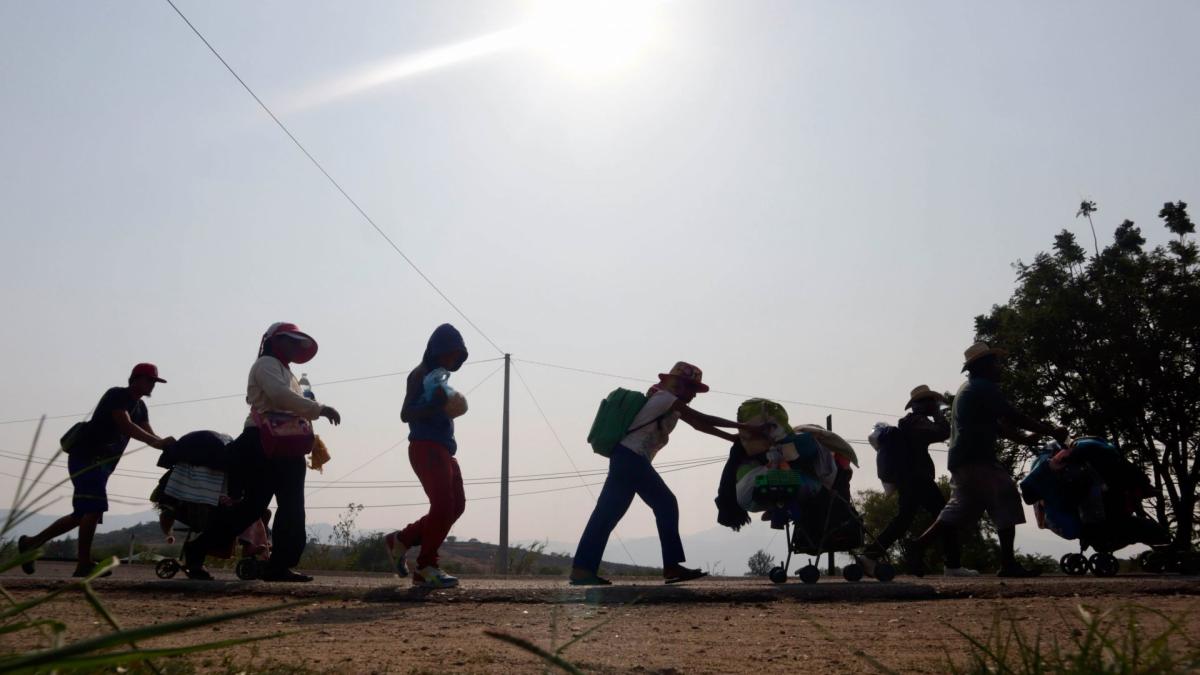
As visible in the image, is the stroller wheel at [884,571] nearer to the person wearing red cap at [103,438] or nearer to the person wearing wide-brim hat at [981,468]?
the person wearing wide-brim hat at [981,468]

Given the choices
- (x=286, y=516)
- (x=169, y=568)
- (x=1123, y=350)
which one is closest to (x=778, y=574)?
(x=286, y=516)

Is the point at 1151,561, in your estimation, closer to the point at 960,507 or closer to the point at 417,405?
the point at 960,507

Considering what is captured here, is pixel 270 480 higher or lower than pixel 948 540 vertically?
higher

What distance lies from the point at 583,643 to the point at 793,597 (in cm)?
251

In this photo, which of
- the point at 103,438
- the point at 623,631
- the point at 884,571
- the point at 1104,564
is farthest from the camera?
the point at 1104,564

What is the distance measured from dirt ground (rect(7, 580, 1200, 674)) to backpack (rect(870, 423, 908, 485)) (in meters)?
3.82

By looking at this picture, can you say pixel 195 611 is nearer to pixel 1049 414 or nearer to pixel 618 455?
pixel 618 455

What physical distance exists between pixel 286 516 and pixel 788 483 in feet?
12.2

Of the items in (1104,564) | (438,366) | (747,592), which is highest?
(438,366)

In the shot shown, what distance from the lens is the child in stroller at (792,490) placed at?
309 inches

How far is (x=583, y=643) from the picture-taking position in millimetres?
4125

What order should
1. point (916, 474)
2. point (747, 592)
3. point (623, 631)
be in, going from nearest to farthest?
point (623, 631) < point (747, 592) < point (916, 474)

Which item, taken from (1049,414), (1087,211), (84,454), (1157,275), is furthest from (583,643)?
(1087,211)

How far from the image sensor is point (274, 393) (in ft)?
24.9
